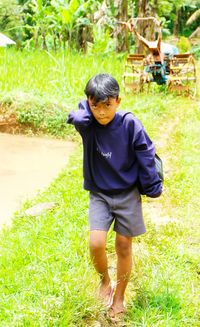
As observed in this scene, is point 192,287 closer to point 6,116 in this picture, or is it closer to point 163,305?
point 163,305

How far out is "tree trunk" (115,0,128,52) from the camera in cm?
1246

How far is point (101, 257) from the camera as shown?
104 inches

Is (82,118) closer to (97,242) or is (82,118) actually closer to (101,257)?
(97,242)

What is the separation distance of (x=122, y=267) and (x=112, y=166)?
1.83 ft

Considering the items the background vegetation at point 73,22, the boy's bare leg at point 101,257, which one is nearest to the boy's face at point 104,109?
the boy's bare leg at point 101,257

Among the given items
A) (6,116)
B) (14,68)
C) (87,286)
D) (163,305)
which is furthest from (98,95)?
(14,68)

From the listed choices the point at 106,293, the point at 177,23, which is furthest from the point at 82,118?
the point at 177,23

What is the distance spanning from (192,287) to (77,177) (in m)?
2.36

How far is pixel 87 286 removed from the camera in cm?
273

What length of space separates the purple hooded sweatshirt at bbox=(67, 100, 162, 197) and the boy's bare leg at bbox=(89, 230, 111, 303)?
0.73 feet

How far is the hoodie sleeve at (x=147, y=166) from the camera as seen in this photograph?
2.49 m

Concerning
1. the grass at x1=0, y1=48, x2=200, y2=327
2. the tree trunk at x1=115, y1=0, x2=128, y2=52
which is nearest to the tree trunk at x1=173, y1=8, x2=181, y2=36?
the tree trunk at x1=115, y1=0, x2=128, y2=52

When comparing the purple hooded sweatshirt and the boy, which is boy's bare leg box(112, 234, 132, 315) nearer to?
the boy

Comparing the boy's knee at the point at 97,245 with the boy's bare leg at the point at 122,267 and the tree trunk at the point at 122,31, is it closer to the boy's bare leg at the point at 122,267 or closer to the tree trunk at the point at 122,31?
the boy's bare leg at the point at 122,267
